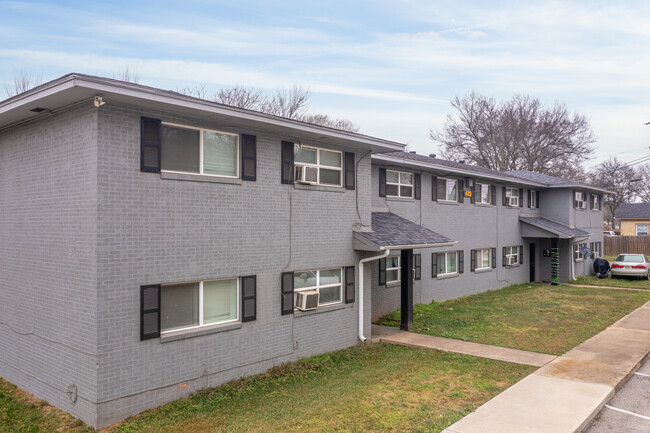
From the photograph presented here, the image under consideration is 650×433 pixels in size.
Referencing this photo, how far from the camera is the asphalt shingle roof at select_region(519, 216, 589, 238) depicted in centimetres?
2329

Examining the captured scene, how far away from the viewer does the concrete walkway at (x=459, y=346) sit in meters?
10.6

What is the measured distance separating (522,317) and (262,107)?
24.0 metres

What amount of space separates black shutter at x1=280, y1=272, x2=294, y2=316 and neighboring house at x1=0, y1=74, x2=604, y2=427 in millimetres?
59

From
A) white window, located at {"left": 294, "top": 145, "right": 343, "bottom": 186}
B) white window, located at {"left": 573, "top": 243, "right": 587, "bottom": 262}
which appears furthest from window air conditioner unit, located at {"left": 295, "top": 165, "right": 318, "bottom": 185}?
white window, located at {"left": 573, "top": 243, "right": 587, "bottom": 262}

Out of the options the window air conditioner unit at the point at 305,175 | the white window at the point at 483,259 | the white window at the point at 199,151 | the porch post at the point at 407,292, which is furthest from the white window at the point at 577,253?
the white window at the point at 199,151

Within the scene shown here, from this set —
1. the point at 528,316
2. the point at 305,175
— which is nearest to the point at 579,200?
the point at 528,316

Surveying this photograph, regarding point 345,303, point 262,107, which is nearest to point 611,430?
point 345,303

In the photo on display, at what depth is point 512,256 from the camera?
2355 cm

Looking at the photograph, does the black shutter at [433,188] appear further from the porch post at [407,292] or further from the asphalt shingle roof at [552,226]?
the asphalt shingle roof at [552,226]

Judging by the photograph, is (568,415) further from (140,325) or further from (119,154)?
(119,154)

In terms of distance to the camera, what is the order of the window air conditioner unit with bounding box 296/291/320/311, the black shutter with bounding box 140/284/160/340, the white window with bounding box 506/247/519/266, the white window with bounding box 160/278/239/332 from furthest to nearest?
the white window with bounding box 506/247/519/266
the window air conditioner unit with bounding box 296/291/320/311
the white window with bounding box 160/278/239/332
the black shutter with bounding box 140/284/160/340

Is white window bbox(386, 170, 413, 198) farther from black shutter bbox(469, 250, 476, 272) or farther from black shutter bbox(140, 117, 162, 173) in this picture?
black shutter bbox(140, 117, 162, 173)

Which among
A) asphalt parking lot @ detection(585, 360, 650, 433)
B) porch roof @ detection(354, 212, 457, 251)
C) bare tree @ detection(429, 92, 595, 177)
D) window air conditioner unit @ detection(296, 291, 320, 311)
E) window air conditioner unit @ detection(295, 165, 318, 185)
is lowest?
asphalt parking lot @ detection(585, 360, 650, 433)

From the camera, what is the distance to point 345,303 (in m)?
11.6
